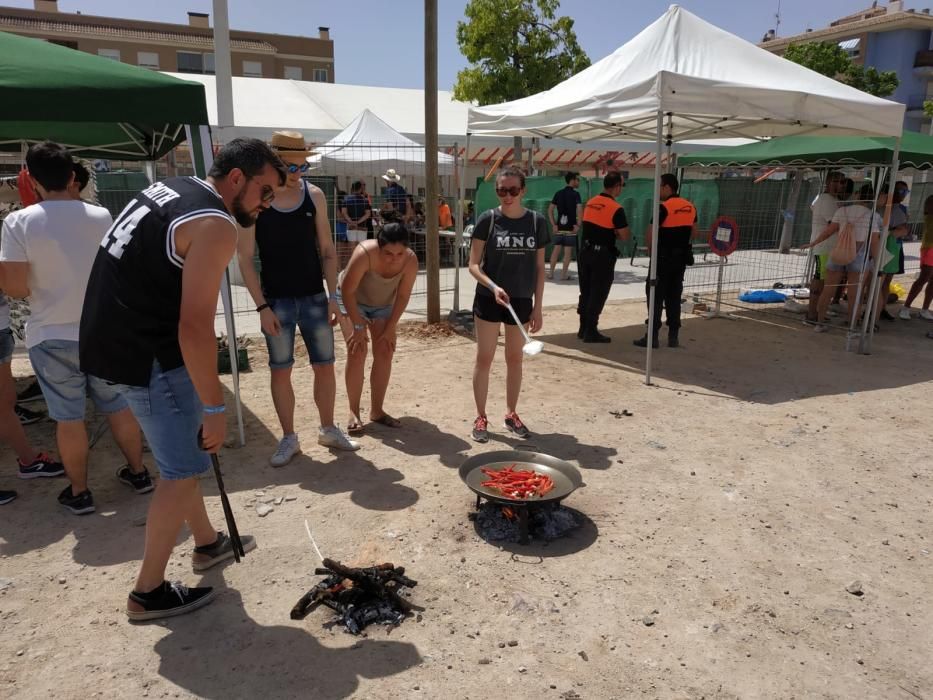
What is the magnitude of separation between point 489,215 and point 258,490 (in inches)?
93.3

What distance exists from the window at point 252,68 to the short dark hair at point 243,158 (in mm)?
45330

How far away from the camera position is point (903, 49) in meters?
38.3

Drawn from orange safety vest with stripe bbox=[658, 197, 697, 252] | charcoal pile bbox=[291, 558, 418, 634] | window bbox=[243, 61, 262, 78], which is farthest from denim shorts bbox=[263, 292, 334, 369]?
window bbox=[243, 61, 262, 78]

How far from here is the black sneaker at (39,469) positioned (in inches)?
161

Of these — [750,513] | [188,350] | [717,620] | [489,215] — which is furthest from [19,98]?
[750,513]

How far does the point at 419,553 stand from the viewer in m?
3.34

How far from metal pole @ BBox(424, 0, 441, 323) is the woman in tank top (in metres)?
3.42

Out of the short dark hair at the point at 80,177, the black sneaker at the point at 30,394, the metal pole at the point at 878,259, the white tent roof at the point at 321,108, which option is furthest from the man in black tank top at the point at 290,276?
the white tent roof at the point at 321,108

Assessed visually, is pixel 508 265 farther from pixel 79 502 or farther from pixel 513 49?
pixel 513 49

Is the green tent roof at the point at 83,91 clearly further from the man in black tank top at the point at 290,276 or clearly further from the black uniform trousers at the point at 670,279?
the black uniform trousers at the point at 670,279

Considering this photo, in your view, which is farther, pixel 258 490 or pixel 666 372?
pixel 666 372

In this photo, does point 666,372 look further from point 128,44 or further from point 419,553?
point 128,44

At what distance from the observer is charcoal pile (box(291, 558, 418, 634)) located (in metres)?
2.80

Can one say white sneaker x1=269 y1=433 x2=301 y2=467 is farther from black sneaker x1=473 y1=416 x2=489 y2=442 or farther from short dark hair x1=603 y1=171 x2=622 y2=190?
short dark hair x1=603 y1=171 x2=622 y2=190
